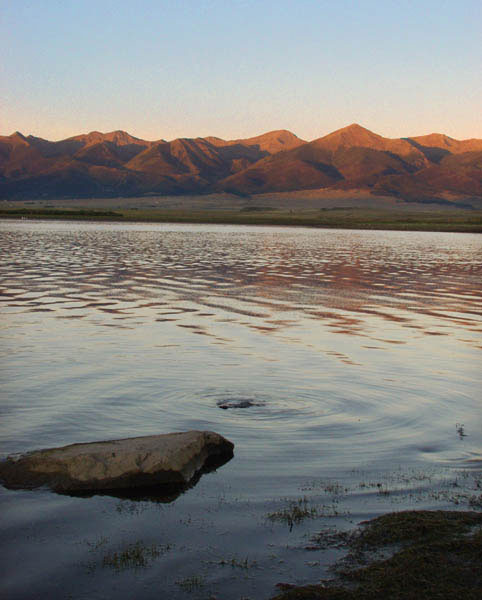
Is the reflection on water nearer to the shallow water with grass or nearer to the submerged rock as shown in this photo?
the shallow water with grass

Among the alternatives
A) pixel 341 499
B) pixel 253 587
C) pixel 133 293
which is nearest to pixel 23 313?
pixel 133 293

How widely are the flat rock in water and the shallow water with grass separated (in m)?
0.34

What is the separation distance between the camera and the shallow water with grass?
916 centimetres

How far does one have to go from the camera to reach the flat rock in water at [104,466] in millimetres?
11352

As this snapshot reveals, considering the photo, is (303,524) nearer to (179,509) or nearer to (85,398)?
(179,509)

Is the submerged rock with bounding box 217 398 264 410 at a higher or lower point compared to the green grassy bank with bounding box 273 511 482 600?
lower

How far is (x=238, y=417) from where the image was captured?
50.9 feet

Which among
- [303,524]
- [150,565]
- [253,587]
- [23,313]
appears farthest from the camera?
[23,313]

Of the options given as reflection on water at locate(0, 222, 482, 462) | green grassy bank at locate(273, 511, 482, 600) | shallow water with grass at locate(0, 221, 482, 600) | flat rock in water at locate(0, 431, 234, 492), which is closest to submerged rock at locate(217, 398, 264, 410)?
shallow water with grass at locate(0, 221, 482, 600)

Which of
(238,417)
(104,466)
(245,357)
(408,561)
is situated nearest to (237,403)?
(238,417)

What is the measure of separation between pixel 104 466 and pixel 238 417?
4.55m

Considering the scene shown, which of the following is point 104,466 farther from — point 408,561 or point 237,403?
point 237,403

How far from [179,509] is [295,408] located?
5.98m

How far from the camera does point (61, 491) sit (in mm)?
11250
